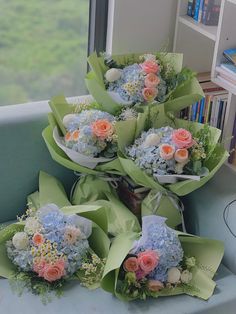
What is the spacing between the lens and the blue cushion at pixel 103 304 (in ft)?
5.11

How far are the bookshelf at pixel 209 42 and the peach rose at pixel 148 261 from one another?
0.55 metres

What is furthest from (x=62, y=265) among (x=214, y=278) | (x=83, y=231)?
(x=214, y=278)

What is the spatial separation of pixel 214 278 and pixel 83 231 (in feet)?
1.37

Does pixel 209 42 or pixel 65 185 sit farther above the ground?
pixel 209 42

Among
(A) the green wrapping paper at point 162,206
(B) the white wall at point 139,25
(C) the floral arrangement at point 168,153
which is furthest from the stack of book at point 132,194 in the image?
(B) the white wall at point 139,25

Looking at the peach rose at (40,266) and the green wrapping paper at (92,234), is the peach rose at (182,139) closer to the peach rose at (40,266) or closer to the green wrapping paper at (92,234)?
the green wrapping paper at (92,234)

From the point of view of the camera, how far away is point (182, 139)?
1705 mm

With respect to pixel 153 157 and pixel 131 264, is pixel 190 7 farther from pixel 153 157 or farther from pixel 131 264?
pixel 131 264

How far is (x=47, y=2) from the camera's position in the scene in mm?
2348

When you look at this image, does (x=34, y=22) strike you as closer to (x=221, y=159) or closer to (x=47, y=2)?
(x=47, y=2)

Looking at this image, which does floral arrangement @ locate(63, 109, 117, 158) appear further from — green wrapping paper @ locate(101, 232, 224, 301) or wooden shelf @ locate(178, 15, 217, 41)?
wooden shelf @ locate(178, 15, 217, 41)

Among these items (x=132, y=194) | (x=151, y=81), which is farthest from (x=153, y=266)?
(x=151, y=81)

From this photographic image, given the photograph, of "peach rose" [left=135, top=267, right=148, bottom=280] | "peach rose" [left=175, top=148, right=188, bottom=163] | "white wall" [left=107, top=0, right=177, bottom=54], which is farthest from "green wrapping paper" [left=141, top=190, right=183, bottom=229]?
"white wall" [left=107, top=0, right=177, bottom=54]

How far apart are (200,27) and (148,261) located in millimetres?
906
